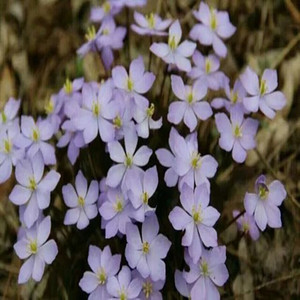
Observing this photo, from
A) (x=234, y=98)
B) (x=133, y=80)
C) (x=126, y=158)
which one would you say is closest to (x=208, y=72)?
(x=234, y=98)

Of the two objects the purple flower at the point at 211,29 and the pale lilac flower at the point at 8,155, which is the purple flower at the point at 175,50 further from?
the pale lilac flower at the point at 8,155

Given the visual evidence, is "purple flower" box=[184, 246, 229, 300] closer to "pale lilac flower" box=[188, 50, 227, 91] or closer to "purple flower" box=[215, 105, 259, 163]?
"purple flower" box=[215, 105, 259, 163]

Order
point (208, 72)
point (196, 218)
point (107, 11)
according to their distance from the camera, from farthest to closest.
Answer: point (107, 11) → point (208, 72) → point (196, 218)

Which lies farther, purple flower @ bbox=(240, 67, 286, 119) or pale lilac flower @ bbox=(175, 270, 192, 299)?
purple flower @ bbox=(240, 67, 286, 119)

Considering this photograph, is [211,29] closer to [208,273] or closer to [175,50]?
[175,50]

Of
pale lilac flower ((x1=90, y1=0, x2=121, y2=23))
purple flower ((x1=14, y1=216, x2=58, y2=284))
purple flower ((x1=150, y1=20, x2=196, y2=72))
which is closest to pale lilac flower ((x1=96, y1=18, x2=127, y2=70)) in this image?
pale lilac flower ((x1=90, y1=0, x2=121, y2=23))
